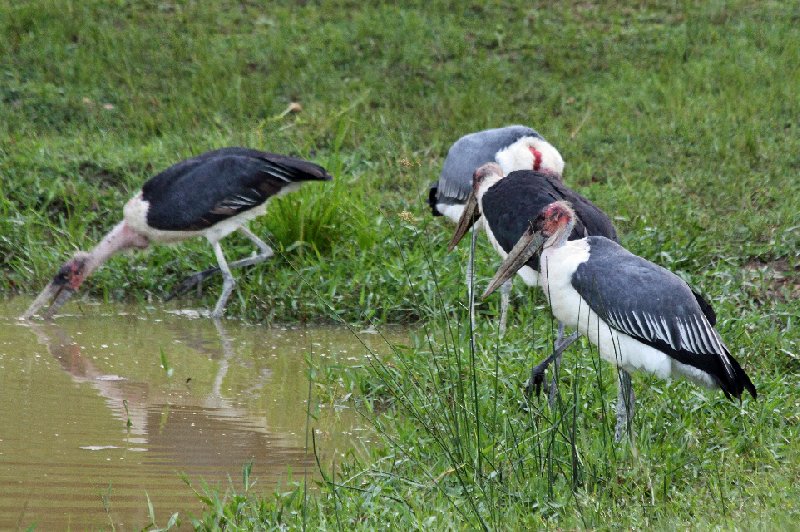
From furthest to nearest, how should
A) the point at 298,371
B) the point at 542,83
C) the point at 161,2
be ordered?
the point at 161,2 → the point at 542,83 → the point at 298,371

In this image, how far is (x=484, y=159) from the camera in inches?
267

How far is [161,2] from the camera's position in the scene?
1045 centimetres

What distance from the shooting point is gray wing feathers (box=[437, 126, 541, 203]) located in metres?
6.69

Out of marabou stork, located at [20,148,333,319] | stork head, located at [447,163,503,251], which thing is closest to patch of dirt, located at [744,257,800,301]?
stork head, located at [447,163,503,251]

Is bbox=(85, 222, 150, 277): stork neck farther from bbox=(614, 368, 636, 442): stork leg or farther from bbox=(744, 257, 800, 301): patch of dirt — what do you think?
bbox=(614, 368, 636, 442): stork leg

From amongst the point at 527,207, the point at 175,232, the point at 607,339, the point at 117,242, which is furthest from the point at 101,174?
the point at 607,339

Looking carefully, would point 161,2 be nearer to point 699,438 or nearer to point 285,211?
point 285,211

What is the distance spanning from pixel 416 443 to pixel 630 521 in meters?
1.06

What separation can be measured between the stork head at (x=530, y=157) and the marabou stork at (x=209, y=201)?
0.99 metres

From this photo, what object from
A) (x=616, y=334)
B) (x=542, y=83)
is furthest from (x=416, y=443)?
(x=542, y=83)

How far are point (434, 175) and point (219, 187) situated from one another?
67.2 inches

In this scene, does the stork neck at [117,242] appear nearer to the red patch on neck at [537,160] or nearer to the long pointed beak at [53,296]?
the long pointed beak at [53,296]

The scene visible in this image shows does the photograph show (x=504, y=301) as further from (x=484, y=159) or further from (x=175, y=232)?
(x=175, y=232)

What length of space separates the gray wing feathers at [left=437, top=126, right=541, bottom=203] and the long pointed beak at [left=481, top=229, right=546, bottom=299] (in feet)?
6.49
